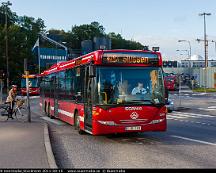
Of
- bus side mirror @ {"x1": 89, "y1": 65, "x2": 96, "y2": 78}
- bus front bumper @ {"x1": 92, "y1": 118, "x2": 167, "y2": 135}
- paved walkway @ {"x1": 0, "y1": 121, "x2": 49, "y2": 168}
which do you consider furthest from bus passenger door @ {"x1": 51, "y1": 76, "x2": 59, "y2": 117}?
bus front bumper @ {"x1": 92, "y1": 118, "x2": 167, "y2": 135}

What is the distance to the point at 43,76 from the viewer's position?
28.6 metres

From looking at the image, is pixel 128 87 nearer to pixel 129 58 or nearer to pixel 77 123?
pixel 129 58

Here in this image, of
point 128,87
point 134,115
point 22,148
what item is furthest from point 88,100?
point 22,148

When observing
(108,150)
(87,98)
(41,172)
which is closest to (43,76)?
(87,98)

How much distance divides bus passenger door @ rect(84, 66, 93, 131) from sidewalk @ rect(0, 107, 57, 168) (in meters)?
1.43

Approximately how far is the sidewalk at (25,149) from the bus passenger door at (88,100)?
143cm

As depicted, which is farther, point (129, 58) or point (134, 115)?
point (129, 58)

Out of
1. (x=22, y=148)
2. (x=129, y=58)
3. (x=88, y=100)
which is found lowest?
(x=22, y=148)

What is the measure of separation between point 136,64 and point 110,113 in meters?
1.81

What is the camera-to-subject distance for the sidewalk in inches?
396

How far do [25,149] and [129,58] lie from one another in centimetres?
451

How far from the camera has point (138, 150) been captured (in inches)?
505

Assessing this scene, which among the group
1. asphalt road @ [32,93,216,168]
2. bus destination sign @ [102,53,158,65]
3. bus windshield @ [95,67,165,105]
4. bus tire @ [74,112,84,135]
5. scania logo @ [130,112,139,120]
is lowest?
asphalt road @ [32,93,216,168]

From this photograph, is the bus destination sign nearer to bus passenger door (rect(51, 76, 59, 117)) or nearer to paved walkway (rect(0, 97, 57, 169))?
paved walkway (rect(0, 97, 57, 169))
